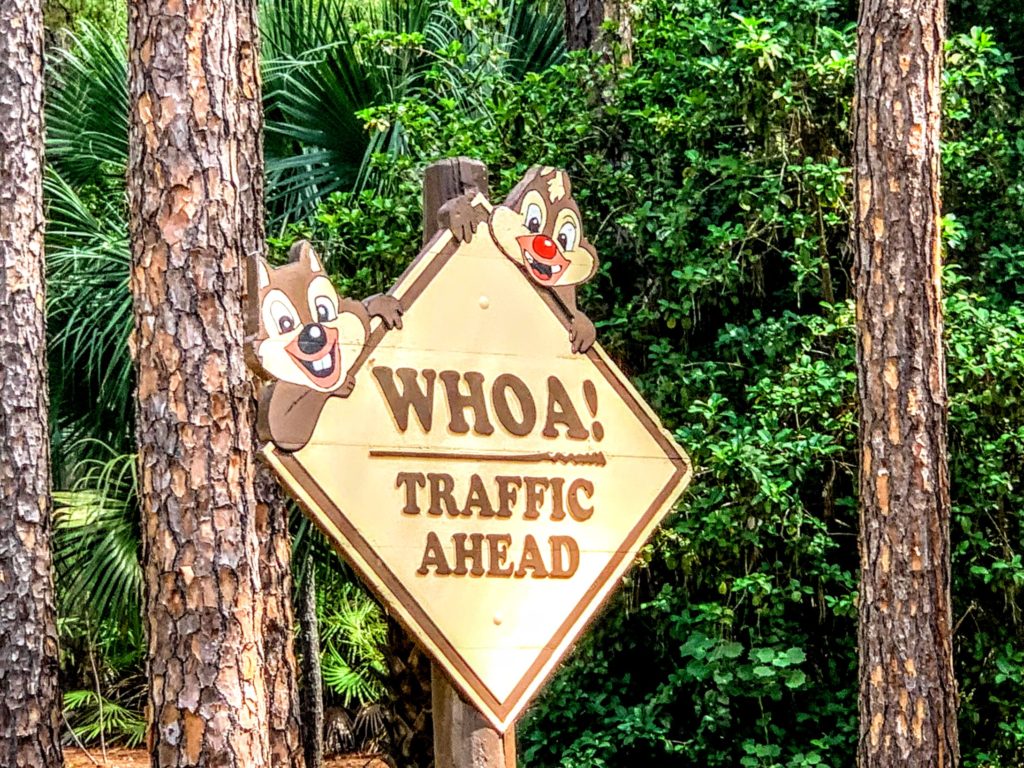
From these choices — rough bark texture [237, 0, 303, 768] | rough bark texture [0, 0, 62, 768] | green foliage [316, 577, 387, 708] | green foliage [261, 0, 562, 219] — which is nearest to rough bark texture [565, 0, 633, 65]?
green foliage [261, 0, 562, 219]

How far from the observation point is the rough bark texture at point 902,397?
18.5ft

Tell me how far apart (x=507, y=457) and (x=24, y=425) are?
400 centimetres

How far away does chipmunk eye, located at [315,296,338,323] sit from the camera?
2.76 metres

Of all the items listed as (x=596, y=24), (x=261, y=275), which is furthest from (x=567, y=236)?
(x=596, y=24)

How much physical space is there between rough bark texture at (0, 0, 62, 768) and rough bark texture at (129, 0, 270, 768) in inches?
64.2

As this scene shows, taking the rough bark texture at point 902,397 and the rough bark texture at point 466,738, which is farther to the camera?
the rough bark texture at point 902,397

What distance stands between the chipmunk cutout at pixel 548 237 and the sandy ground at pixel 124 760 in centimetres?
837

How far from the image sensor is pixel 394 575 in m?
2.77

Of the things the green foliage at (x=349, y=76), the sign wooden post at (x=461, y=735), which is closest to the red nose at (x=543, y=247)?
the sign wooden post at (x=461, y=735)

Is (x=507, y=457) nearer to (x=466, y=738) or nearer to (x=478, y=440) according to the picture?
(x=478, y=440)

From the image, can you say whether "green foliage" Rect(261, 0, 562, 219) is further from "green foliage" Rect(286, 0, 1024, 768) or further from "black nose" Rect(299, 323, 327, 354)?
"black nose" Rect(299, 323, 327, 354)

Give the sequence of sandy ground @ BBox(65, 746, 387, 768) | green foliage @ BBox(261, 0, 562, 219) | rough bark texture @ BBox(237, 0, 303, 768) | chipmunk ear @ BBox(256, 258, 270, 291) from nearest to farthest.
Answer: chipmunk ear @ BBox(256, 258, 270, 291), rough bark texture @ BBox(237, 0, 303, 768), green foliage @ BBox(261, 0, 562, 219), sandy ground @ BBox(65, 746, 387, 768)

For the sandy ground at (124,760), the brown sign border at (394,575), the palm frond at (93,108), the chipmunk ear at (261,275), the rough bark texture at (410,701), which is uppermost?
the palm frond at (93,108)

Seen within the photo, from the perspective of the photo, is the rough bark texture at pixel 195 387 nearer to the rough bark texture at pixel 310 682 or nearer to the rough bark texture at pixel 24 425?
the rough bark texture at pixel 24 425
